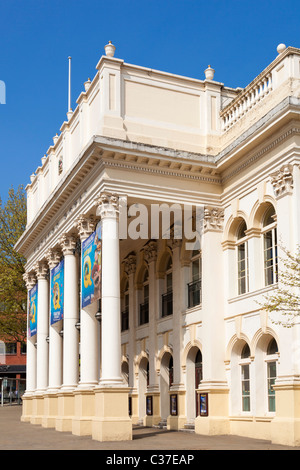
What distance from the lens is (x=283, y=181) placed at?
63.7ft

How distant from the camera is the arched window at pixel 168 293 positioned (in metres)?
27.2

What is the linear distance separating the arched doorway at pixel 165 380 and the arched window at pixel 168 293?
1.71 meters

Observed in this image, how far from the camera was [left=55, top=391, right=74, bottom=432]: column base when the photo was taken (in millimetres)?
25328

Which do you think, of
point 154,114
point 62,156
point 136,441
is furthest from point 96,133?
point 136,441

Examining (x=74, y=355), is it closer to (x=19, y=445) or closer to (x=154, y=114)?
(x=19, y=445)

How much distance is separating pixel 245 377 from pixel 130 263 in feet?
35.3

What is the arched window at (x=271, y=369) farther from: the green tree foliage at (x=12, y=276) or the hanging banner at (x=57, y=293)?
the green tree foliage at (x=12, y=276)

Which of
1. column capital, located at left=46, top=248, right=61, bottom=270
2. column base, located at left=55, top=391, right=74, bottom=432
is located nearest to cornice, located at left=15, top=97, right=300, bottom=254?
column capital, located at left=46, top=248, right=61, bottom=270

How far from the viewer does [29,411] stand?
109 ft

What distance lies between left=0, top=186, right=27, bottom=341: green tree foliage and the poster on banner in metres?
17.7

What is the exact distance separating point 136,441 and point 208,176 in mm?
9124

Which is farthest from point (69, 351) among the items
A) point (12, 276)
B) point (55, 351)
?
point (12, 276)

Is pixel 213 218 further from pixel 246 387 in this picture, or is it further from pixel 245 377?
pixel 246 387

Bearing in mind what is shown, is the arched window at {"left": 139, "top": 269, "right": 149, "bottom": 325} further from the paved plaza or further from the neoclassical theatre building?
the paved plaza
